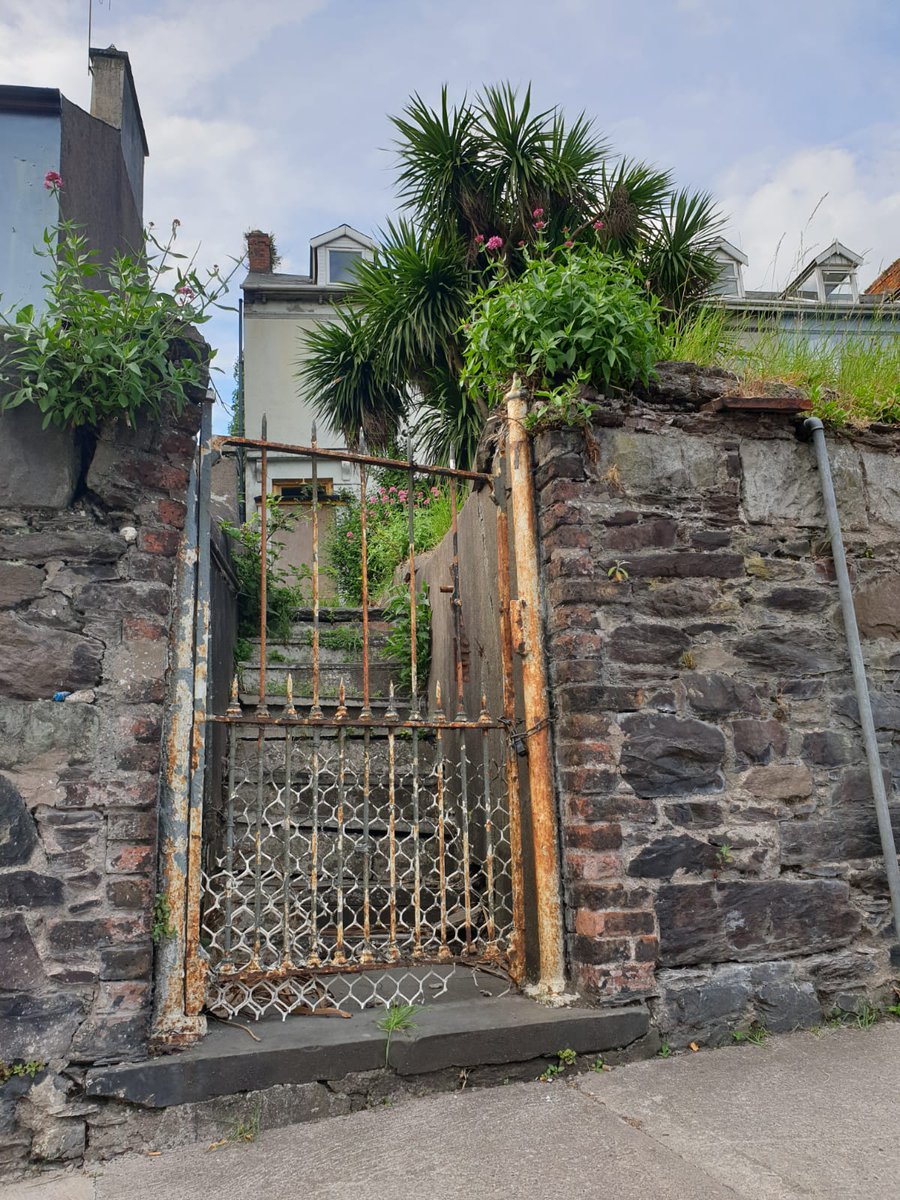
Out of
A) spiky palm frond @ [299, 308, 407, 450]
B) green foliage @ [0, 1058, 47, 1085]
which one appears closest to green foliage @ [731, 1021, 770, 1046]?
green foliage @ [0, 1058, 47, 1085]

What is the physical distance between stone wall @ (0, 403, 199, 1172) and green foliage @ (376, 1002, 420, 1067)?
74cm

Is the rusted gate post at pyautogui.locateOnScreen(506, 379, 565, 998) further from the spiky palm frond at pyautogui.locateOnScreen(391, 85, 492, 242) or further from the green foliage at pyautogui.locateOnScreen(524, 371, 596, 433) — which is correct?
the spiky palm frond at pyautogui.locateOnScreen(391, 85, 492, 242)

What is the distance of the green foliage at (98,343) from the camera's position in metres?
2.71

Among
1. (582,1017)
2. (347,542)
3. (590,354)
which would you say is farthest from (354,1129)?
(347,542)

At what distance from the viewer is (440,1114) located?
8.47 ft

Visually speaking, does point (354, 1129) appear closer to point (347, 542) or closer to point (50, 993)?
point (50, 993)

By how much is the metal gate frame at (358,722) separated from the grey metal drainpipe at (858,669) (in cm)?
126

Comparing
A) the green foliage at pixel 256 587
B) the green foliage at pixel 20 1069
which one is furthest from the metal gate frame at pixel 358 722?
the green foliage at pixel 256 587

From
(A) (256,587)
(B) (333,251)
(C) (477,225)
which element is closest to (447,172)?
(C) (477,225)

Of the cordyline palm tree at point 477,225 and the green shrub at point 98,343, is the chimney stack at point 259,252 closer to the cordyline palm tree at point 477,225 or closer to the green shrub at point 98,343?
the cordyline palm tree at point 477,225

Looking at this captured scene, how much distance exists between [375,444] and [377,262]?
5.55 feet

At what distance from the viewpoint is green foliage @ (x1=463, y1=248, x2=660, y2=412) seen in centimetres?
339

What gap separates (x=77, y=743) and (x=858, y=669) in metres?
2.92

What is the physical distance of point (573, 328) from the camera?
343cm
